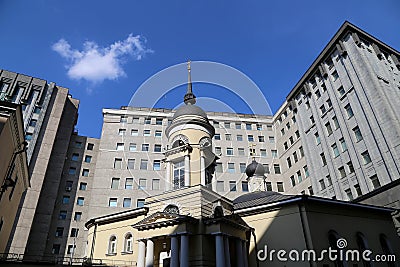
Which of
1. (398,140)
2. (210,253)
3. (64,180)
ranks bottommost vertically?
(210,253)

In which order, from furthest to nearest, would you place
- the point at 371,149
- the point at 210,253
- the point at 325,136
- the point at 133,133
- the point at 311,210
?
the point at 133,133 < the point at 325,136 < the point at 371,149 < the point at 311,210 < the point at 210,253

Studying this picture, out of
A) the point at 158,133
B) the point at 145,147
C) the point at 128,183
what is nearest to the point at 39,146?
the point at 128,183

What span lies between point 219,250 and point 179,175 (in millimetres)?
6535

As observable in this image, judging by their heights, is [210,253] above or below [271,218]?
below

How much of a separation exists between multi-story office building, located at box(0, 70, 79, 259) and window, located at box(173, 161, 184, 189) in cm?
2713

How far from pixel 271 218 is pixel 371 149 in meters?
16.6

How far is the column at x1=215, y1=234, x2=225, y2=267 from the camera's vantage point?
15309 mm

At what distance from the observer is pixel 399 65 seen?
36.9 m

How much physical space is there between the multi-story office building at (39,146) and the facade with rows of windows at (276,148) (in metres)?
0.25

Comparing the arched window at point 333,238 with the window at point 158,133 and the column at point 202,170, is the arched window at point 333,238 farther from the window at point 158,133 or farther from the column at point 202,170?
the window at point 158,133

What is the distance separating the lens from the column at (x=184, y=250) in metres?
15.2

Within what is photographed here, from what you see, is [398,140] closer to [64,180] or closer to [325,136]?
[325,136]

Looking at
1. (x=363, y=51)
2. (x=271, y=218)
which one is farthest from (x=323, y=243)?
(x=363, y=51)

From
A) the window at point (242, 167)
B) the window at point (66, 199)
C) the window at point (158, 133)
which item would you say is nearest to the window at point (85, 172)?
the window at point (66, 199)
